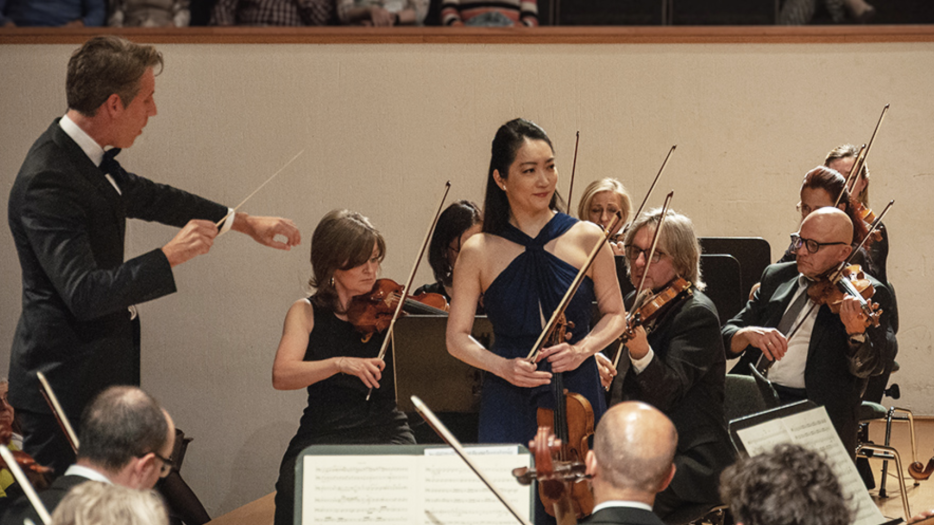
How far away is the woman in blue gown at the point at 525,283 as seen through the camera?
2.21 meters

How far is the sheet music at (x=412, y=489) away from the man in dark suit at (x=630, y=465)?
0.31 metres

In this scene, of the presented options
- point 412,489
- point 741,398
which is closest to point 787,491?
point 412,489

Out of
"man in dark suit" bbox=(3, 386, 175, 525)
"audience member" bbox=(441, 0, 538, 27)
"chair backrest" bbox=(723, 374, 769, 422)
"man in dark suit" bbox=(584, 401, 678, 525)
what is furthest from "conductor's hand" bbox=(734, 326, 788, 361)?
"audience member" bbox=(441, 0, 538, 27)

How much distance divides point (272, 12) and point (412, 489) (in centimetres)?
334

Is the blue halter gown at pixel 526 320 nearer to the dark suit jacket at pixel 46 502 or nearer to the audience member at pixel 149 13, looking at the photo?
the dark suit jacket at pixel 46 502

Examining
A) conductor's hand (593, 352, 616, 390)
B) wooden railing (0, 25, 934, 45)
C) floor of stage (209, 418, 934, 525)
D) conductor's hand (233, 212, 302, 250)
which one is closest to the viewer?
conductor's hand (233, 212, 302, 250)

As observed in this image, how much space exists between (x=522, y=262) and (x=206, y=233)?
74 cm

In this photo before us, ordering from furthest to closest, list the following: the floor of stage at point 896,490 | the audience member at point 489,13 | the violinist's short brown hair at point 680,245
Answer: the audience member at point 489,13, the floor of stage at point 896,490, the violinist's short brown hair at point 680,245

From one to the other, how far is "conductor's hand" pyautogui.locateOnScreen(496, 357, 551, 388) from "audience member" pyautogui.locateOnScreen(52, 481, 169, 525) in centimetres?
101

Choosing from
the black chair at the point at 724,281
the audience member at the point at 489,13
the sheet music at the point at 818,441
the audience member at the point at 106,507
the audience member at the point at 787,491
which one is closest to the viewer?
the audience member at the point at 106,507

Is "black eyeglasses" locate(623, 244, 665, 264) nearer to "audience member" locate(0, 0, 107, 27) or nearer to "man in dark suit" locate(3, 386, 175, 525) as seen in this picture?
"man in dark suit" locate(3, 386, 175, 525)

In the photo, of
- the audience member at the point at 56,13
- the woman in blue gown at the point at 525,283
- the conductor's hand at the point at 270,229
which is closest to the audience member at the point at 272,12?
the audience member at the point at 56,13

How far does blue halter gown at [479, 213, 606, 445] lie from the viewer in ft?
7.25

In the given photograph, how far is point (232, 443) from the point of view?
4.60 m
